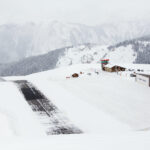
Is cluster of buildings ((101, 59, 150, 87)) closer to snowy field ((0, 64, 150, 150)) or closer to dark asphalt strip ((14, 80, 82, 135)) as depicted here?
snowy field ((0, 64, 150, 150))

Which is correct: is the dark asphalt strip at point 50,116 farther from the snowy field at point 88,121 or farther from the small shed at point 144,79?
the small shed at point 144,79

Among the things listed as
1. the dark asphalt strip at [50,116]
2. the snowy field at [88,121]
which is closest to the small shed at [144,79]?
the snowy field at [88,121]

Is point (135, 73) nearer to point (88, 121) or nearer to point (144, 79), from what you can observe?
point (144, 79)

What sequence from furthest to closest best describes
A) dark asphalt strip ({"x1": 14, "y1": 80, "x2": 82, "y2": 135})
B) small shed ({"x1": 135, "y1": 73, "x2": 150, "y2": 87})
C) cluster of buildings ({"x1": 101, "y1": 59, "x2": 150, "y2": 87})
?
cluster of buildings ({"x1": 101, "y1": 59, "x2": 150, "y2": 87}) → small shed ({"x1": 135, "y1": 73, "x2": 150, "y2": 87}) → dark asphalt strip ({"x1": 14, "y1": 80, "x2": 82, "y2": 135})

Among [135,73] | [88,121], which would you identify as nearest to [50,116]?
[88,121]

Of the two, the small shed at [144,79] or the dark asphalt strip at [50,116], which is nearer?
the dark asphalt strip at [50,116]

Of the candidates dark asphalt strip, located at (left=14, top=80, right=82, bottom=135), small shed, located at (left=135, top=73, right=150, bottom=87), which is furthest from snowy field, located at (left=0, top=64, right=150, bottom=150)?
small shed, located at (left=135, top=73, right=150, bottom=87)

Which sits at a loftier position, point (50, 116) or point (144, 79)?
point (50, 116)

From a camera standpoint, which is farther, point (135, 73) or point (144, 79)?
point (135, 73)

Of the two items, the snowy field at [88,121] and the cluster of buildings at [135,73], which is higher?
the snowy field at [88,121]

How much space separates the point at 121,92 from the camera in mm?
33812

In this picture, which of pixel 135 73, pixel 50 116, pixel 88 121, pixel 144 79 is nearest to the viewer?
pixel 88 121

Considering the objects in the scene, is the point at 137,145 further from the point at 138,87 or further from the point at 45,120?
the point at 138,87

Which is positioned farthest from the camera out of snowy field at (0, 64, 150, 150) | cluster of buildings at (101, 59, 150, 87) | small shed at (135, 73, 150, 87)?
cluster of buildings at (101, 59, 150, 87)
